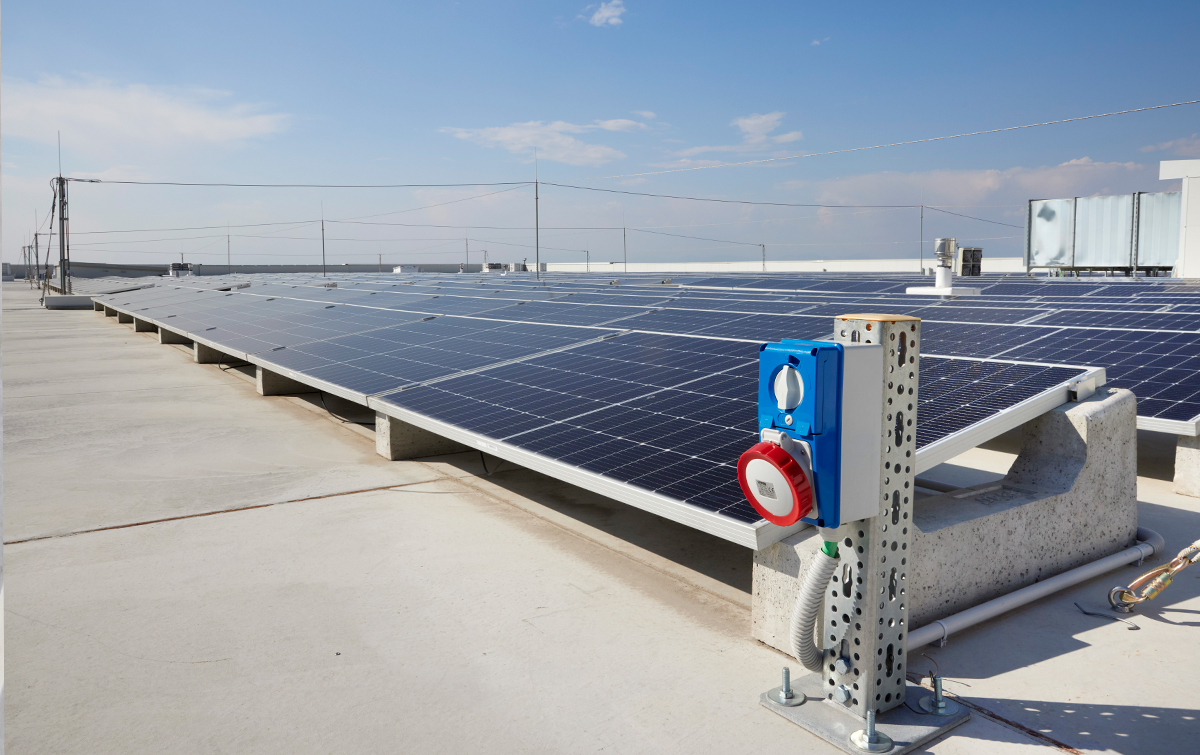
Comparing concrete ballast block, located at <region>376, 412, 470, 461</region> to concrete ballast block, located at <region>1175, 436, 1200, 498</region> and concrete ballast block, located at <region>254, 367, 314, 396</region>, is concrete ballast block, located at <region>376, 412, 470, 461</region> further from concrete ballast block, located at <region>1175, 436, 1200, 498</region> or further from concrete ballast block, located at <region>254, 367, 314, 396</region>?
concrete ballast block, located at <region>1175, 436, 1200, 498</region>

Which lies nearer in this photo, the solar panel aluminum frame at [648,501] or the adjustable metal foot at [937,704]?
the adjustable metal foot at [937,704]

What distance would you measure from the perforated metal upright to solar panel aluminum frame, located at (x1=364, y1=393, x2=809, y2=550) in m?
0.47

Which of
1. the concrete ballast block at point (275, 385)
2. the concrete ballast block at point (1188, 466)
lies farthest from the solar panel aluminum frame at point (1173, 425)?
the concrete ballast block at point (275, 385)

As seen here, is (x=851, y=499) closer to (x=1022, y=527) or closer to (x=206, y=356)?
(x=1022, y=527)

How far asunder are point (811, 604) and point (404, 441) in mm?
6907

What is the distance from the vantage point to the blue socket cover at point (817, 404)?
3.86 m

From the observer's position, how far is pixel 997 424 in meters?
5.54

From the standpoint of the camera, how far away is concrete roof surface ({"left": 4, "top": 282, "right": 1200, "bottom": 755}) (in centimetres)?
424

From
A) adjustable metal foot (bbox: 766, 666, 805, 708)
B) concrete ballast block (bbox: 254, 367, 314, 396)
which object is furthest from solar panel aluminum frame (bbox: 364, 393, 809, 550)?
concrete ballast block (bbox: 254, 367, 314, 396)

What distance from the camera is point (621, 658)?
501 cm

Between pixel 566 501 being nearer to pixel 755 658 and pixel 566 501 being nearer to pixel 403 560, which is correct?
pixel 403 560

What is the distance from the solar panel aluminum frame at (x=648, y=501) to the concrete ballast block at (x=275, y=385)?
348 inches

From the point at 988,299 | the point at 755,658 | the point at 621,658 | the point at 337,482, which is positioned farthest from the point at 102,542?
the point at 988,299

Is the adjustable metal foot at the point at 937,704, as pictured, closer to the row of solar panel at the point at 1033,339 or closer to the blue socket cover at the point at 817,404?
the blue socket cover at the point at 817,404
